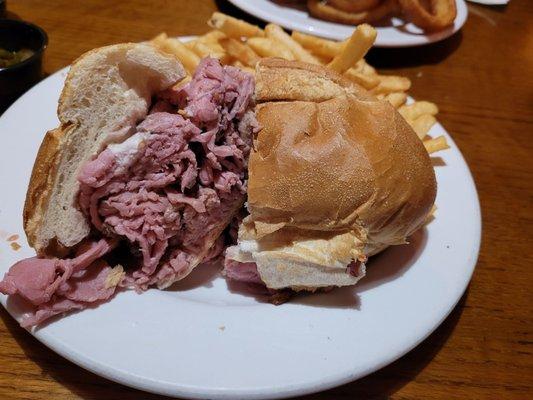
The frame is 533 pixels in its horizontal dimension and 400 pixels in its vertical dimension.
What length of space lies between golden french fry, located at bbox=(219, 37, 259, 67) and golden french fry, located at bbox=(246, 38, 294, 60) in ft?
0.09

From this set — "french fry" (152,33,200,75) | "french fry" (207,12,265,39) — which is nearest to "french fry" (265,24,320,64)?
"french fry" (207,12,265,39)

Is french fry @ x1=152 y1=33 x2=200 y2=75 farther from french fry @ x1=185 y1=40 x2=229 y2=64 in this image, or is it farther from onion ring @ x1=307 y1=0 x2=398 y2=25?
onion ring @ x1=307 y1=0 x2=398 y2=25

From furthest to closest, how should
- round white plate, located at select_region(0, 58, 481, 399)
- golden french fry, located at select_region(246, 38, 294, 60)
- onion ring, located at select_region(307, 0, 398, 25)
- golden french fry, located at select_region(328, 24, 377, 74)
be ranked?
onion ring, located at select_region(307, 0, 398, 25)
golden french fry, located at select_region(246, 38, 294, 60)
golden french fry, located at select_region(328, 24, 377, 74)
round white plate, located at select_region(0, 58, 481, 399)

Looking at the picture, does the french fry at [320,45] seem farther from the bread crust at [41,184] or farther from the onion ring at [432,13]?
the bread crust at [41,184]

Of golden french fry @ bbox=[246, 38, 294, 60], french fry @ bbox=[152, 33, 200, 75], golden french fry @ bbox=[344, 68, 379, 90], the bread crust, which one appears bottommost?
golden french fry @ bbox=[344, 68, 379, 90]

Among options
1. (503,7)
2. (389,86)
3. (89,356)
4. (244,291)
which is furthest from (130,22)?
(503,7)

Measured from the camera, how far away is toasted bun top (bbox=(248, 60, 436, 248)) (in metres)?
1.63

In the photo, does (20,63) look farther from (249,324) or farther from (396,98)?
(396,98)

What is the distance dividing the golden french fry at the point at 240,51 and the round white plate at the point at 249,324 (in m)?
0.99

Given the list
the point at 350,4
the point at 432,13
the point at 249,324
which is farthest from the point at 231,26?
the point at 432,13

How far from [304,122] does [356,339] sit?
710mm

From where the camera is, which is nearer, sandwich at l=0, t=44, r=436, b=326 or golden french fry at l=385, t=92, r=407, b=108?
sandwich at l=0, t=44, r=436, b=326

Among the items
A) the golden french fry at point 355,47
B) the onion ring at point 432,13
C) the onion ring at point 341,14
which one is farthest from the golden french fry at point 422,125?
the onion ring at point 432,13

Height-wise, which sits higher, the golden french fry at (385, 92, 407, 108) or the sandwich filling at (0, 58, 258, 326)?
the sandwich filling at (0, 58, 258, 326)
